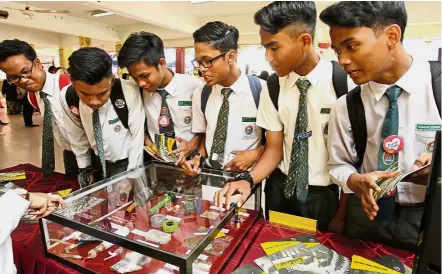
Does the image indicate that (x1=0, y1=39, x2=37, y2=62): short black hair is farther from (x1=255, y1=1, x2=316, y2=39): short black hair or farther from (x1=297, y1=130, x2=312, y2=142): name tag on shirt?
(x1=297, y1=130, x2=312, y2=142): name tag on shirt

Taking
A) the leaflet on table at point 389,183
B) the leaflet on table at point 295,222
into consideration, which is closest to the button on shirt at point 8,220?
the leaflet on table at point 295,222

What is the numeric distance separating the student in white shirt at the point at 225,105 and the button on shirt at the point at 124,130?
0.40m

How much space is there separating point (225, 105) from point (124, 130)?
0.68 metres

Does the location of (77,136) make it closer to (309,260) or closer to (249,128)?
(249,128)

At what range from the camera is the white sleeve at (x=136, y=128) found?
6.23 feet

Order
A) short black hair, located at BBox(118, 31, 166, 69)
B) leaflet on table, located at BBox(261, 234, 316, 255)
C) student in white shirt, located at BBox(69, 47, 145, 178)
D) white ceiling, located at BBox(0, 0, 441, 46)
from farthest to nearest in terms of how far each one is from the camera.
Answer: white ceiling, located at BBox(0, 0, 441, 46) → short black hair, located at BBox(118, 31, 166, 69) → student in white shirt, located at BBox(69, 47, 145, 178) → leaflet on table, located at BBox(261, 234, 316, 255)

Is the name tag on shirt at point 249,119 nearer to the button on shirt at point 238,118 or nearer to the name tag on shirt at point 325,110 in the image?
the button on shirt at point 238,118

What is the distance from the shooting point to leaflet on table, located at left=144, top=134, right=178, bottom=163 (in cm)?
180

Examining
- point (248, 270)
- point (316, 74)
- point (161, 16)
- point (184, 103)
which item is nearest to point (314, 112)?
point (316, 74)

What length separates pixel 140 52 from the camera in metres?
1.77

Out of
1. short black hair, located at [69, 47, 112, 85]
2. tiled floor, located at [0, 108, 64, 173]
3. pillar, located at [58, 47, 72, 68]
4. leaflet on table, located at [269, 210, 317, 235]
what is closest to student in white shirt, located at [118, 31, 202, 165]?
short black hair, located at [69, 47, 112, 85]

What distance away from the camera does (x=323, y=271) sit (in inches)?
39.8

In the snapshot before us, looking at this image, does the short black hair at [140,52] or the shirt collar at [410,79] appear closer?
the shirt collar at [410,79]

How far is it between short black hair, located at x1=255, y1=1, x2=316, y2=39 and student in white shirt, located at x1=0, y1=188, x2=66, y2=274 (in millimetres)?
1149
